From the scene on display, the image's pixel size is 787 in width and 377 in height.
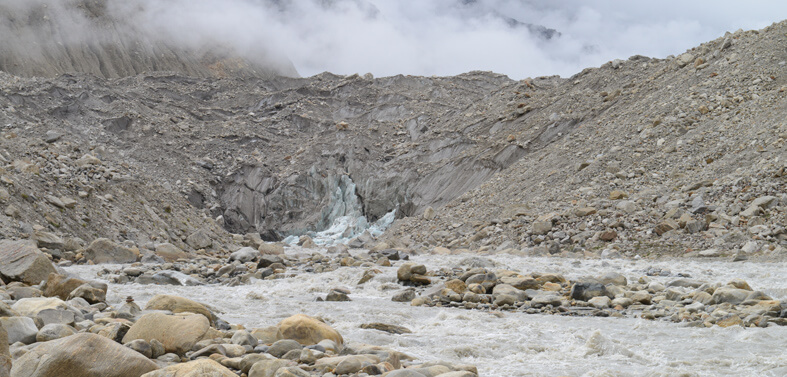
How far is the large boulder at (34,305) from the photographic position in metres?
6.80

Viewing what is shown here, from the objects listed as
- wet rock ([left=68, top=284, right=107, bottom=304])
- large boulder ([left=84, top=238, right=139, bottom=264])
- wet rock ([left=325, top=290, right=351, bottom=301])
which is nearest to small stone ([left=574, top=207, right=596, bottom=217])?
wet rock ([left=325, top=290, right=351, bottom=301])

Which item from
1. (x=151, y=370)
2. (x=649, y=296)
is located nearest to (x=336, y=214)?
(x=649, y=296)

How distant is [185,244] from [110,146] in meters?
21.5

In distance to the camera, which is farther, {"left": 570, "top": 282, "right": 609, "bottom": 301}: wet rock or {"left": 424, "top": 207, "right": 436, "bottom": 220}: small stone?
{"left": 424, "top": 207, "right": 436, "bottom": 220}: small stone

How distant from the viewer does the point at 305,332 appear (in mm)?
7133

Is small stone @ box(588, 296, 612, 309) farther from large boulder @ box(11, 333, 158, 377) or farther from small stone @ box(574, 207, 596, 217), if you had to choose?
small stone @ box(574, 207, 596, 217)

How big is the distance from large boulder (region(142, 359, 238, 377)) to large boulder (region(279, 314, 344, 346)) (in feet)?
7.68

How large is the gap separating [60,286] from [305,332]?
4806 mm

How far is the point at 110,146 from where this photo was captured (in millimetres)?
39469

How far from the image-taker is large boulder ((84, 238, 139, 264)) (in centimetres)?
1723

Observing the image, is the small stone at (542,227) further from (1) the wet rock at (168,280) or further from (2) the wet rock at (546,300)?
(1) the wet rock at (168,280)

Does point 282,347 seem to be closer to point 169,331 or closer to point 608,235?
point 169,331

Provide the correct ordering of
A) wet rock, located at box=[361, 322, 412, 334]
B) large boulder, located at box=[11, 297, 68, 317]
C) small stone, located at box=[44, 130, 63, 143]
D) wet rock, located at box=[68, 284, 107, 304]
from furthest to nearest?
small stone, located at box=[44, 130, 63, 143] → wet rock, located at box=[68, 284, 107, 304] → wet rock, located at box=[361, 322, 412, 334] → large boulder, located at box=[11, 297, 68, 317]

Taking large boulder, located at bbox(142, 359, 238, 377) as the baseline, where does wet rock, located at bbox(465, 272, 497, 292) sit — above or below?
above
